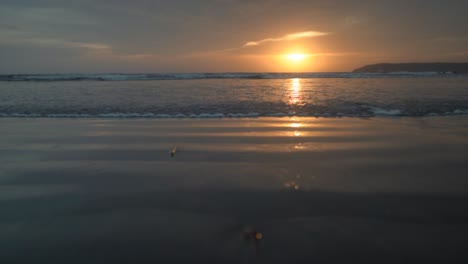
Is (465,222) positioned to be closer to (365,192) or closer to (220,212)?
(365,192)

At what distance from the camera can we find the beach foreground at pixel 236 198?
2246 millimetres

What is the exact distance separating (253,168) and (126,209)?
6.23 feet

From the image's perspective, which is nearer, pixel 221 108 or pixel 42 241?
pixel 42 241

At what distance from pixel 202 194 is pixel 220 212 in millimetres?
480

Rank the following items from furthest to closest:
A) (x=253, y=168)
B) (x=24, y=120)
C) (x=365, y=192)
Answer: (x=24, y=120), (x=253, y=168), (x=365, y=192)

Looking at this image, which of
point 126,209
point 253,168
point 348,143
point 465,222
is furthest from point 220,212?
point 348,143

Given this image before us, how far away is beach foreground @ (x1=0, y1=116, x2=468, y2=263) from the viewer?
7.37 ft

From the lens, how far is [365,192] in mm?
3209

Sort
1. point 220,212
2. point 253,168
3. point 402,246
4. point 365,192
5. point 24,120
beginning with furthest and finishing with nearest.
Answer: point 24,120 < point 253,168 < point 365,192 < point 220,212 < point 402,246

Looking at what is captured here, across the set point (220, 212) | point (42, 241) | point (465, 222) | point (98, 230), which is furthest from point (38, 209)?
point (465, 222)

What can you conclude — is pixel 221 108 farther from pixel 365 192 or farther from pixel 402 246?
pixel 402 246

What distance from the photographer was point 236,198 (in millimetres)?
3098

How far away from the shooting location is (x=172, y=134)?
6.16 metres

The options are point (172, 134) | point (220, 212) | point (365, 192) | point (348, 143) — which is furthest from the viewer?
point (172, 134)
